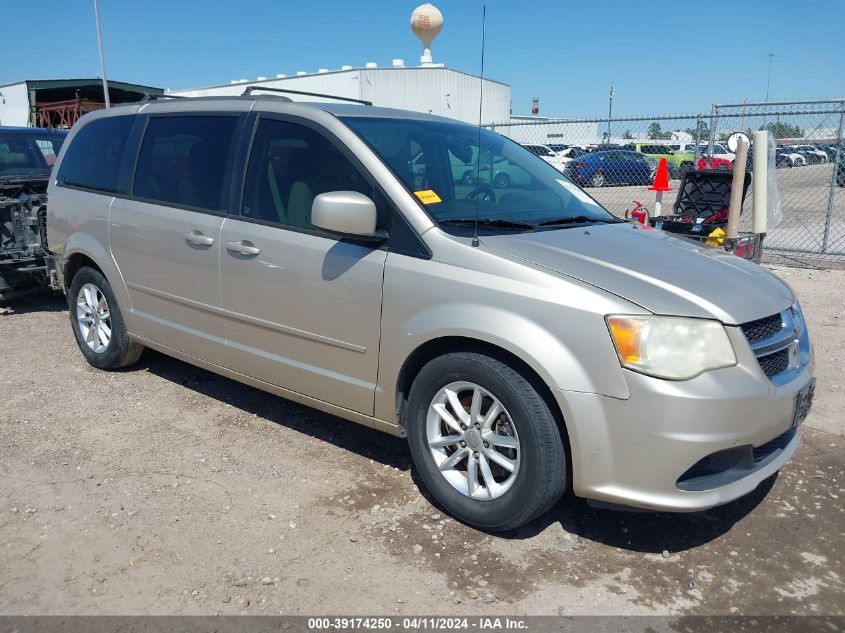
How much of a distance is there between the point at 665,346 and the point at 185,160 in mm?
3081

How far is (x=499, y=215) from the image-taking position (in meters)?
3.44

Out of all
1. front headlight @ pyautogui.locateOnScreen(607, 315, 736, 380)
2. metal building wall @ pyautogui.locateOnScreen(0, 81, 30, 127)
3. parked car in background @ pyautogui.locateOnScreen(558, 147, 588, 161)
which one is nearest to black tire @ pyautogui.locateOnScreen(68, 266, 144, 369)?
front headlight @ pyautogui.locateOnScreen(607, 315, 736, 380)

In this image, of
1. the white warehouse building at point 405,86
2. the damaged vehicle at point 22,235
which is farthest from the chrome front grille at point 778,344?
the white warehouse building at point 405,86

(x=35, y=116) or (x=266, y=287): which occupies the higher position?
(x=35, y=116)

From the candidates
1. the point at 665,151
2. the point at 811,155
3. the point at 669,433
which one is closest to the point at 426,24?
the point at 665,151

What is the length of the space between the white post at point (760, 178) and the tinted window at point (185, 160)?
199 inches

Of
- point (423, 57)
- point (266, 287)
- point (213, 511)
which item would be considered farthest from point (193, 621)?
point (423, 57)

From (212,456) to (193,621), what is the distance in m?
1.40

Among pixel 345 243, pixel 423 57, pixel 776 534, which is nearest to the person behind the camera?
pixel 776 534

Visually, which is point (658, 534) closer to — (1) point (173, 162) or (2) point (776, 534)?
(2) point (776, 534)

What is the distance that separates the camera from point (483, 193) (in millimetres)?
3555

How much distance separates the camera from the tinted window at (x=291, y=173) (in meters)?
3.46

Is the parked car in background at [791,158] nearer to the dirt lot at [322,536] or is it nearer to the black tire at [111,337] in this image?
the dirt lot at [322,536]

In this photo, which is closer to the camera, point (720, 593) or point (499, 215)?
point (720, 593)
